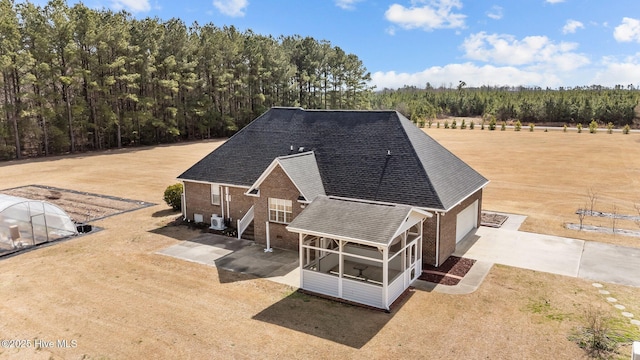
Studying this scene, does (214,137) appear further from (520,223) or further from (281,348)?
(281,348)

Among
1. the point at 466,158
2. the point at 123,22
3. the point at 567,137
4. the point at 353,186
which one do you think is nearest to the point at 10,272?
the point at 353,186

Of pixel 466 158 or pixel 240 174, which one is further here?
pixel 466 158

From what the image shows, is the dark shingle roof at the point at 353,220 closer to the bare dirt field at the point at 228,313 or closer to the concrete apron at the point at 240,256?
the bare dirt field at the point at 228,313

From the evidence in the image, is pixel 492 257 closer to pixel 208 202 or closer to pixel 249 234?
pixel 249 234

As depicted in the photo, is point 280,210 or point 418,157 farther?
point 280,210

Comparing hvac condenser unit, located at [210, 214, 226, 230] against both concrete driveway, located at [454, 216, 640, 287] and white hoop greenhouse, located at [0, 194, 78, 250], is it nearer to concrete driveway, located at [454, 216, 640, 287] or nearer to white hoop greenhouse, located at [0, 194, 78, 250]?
white hoop greenhouse, located at [0, 194, 78, 250]

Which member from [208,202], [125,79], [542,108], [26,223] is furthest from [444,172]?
[542,108]
